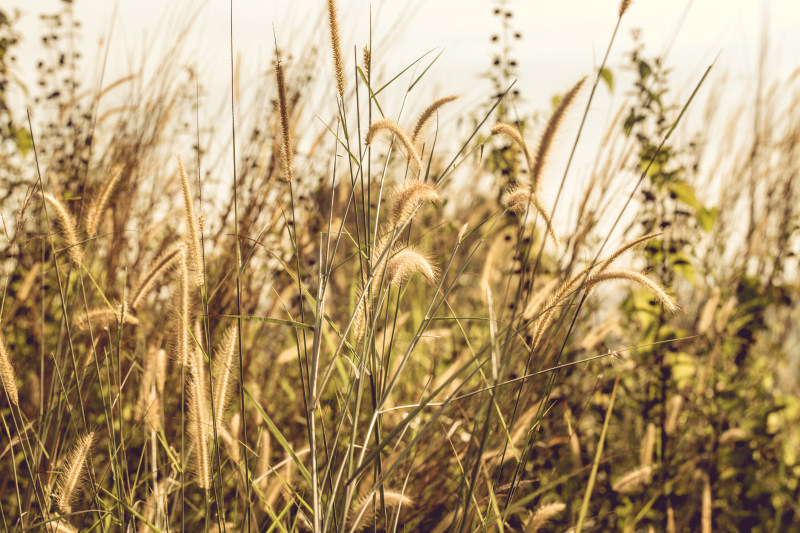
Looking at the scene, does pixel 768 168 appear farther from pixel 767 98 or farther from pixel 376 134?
pixel 376 134

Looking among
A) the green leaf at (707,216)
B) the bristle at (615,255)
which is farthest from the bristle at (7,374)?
the green leaf at (707,216)

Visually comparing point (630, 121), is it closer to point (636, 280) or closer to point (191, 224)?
point (636, 280)

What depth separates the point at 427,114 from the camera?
1.11m

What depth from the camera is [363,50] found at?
103cm

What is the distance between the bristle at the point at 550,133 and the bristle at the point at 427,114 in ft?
0.61

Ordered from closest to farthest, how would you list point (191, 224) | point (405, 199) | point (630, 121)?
1. point (405, 199)
2. point (191, 224)
3. point (630, 121)

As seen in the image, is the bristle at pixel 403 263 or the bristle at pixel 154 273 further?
the bristle at pixel 154 273

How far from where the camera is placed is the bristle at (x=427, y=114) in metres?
1.10

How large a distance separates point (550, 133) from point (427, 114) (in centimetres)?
22

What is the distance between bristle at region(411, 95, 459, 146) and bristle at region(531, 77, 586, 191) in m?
0.18

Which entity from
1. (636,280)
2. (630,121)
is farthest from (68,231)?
(630,121)

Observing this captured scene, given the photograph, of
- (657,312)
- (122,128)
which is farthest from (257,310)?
(657,312)

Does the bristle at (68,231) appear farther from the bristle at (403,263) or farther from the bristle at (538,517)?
the bristle at (538,517)

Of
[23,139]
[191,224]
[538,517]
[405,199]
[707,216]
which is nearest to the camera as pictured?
[405,199]
